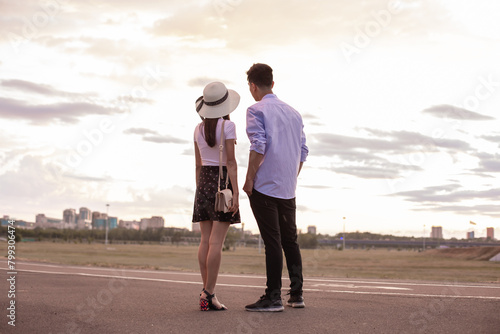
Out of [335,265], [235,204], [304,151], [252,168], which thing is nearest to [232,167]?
[252,168]

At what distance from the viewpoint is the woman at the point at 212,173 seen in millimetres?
5398

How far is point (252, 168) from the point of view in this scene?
542 centimetres

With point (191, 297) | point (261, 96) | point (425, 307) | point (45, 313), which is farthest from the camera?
point (191, 297)

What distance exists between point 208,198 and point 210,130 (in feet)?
2.15

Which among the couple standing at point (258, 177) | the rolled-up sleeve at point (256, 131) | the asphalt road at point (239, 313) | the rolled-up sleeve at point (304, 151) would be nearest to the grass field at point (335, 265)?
the asphalt road at point (239, 313)

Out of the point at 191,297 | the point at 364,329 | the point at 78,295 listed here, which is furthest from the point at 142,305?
the point at 364,329

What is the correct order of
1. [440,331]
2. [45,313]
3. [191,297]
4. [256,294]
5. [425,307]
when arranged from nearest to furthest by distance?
1. [440,331]
2. [45,313]
3. [425,307]
4. [191,297]
5. [256,294]

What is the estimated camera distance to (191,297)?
6.19 metres

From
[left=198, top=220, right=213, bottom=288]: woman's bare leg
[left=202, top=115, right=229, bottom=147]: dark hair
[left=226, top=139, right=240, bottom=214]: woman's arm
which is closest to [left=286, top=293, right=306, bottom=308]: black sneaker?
[left=198, top=220, right=213, bottom=288]: woman's bare leg

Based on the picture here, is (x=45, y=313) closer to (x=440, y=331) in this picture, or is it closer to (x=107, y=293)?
(x=107, y=293)

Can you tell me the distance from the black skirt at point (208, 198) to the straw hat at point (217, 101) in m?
0.54

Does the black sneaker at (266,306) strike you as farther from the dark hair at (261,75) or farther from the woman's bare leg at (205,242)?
the dark hair at (261,75)

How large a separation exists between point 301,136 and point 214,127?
0.95 metres

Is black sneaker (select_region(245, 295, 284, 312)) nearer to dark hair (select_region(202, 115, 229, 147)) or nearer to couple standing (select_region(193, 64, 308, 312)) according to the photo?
couple standing (select_region(193, 64, 308, 312))
